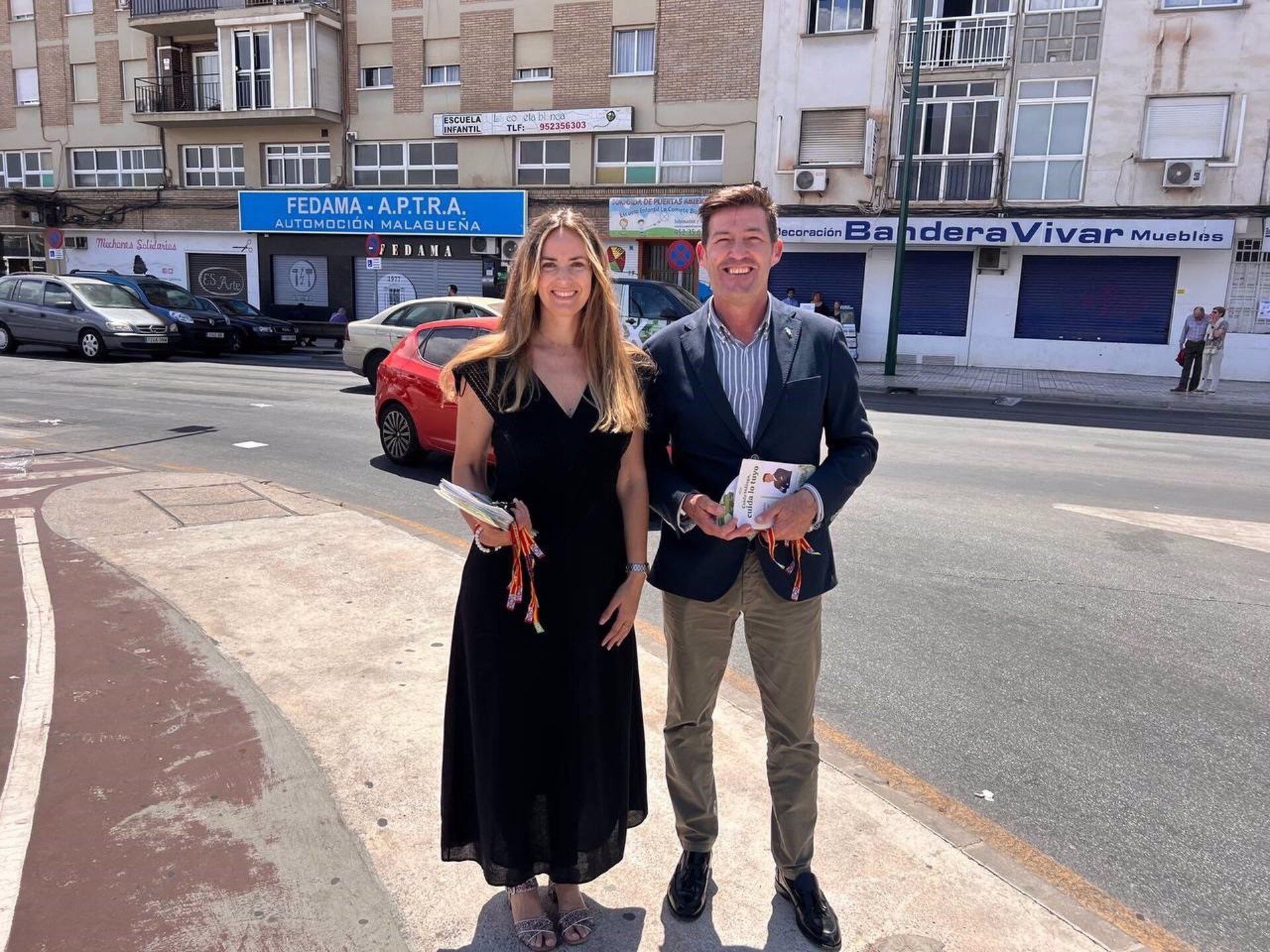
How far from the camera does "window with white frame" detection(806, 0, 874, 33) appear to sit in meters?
22.9

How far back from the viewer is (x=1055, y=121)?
2178 centimetres

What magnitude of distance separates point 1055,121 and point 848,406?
22.9 meters

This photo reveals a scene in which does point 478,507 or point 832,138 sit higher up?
point 832,138

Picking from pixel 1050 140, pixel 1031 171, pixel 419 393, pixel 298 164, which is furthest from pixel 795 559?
pixel 298 164

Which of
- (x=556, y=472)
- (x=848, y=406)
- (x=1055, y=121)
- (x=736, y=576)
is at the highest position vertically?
(x=1055, y=121)

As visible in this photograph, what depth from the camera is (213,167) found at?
100 feet

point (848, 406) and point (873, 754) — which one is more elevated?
point (848, 406)

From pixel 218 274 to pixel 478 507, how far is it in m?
32.6

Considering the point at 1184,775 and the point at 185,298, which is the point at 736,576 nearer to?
the point at 1184,775

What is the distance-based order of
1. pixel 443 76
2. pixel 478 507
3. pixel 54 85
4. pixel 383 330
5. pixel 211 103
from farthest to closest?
pixel 54 85, pixel 211 103, pixel 443 76, pixel 383 330, pixel 478 507

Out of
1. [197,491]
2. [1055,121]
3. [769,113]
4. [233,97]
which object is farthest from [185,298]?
[1055,121]

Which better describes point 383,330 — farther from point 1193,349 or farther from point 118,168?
point 118,168

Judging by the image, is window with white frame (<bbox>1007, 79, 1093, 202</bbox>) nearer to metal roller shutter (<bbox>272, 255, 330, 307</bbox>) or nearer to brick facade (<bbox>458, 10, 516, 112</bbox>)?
brick facade (<bbox>458, 10, 516, 112</bbox>)

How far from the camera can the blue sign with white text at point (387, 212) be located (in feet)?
86.9
